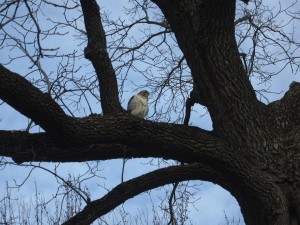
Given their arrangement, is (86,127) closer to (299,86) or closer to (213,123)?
(213,123)

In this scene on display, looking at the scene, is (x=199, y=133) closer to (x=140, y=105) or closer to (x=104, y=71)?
(x=104, y=71)

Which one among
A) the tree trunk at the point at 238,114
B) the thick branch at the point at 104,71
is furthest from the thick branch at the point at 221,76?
the thick branch at the point at 104,71

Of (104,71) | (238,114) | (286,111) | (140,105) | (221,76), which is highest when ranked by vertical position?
(140,105)

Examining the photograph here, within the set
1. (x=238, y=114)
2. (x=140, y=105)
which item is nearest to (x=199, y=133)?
(x=238, y=114)

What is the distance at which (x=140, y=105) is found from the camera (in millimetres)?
8555

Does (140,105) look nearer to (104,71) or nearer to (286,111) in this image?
(104,71)

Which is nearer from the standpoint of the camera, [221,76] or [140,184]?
[221,76]

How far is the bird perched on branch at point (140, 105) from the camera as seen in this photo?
8547mm

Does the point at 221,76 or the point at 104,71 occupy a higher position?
the point at 104,71

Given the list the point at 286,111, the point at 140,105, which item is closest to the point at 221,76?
the point at 286,111

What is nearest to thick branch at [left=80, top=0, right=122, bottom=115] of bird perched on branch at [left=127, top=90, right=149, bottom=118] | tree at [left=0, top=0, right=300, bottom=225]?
tree at [left=0, top=0, right=300, bottom=225]

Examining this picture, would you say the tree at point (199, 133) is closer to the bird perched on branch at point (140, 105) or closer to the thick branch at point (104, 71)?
the thick branch at point (104, 71)

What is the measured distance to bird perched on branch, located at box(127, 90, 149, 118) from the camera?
8547 millimetres

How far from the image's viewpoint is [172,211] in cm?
→ 591
